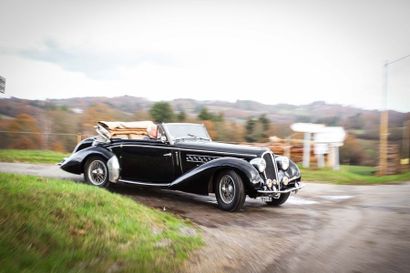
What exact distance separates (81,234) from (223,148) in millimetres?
3523

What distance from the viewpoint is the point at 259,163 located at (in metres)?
6.19

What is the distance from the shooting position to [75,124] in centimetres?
956

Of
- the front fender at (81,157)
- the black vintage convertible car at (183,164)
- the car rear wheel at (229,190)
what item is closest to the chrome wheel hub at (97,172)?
the black vintage convertible car at (183,164)

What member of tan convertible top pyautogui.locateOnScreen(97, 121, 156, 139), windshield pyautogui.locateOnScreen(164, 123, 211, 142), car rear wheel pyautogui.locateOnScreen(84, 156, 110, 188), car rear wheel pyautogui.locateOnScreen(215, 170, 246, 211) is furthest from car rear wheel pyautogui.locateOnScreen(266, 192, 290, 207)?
car rear wheel pyautogui.locateOnScreen(84, 156, 110, 188)

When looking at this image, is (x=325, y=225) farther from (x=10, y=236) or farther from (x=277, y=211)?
(x=10, y=236)

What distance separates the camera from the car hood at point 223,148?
21.1ft

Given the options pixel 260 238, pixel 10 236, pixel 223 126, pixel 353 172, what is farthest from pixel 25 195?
pixel 353 172

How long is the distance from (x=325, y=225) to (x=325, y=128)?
9300 mm

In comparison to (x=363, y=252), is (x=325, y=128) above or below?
above

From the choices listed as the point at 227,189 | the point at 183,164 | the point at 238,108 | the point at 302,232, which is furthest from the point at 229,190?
the point at 238,108

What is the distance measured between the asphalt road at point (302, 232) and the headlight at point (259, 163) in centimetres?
67

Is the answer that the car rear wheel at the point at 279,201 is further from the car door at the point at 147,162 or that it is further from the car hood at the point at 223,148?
the car door at the point at 147,162

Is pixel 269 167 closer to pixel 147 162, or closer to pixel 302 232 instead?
pixel 302 232

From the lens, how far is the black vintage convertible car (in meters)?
6.12
